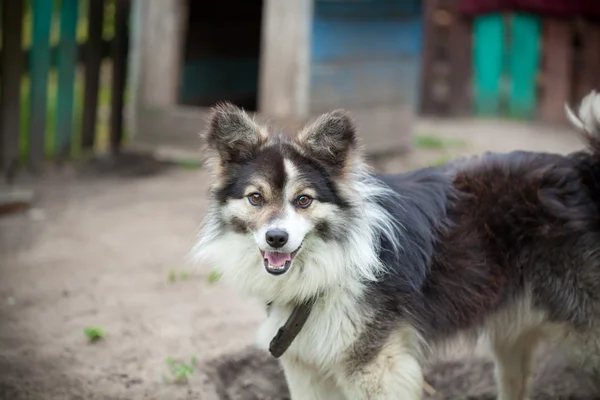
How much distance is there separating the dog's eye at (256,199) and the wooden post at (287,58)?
4.20m

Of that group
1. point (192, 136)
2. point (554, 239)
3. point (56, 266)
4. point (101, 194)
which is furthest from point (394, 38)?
point (554, 239)

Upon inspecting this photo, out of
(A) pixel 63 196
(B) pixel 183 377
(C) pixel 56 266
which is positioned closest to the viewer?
(B) pixel 183 377

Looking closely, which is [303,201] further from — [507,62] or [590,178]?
[507,62]

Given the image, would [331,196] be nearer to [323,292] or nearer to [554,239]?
[323,292]

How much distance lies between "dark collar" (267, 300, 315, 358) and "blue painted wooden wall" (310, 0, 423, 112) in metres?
4.43

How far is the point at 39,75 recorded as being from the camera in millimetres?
8211

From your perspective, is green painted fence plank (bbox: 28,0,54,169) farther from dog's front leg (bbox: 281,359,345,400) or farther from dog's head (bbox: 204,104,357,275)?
dog's front leg (bbox: 281,359,345,400)

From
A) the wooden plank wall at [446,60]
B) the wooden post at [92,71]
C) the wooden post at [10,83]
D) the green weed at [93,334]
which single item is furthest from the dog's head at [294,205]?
the wooden plank wall at [446,60]

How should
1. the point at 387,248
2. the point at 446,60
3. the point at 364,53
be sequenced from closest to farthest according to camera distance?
the point at 387,248
the point at 364,53
the point at 446,60

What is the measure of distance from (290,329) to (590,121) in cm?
172

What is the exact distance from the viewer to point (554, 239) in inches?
149

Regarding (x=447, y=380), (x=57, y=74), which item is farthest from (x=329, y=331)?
(x=57, y=74)

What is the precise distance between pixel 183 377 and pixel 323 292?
3.63 feet

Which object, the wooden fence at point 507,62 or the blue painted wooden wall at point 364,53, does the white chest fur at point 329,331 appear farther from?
the wooden fence at point 507,62
